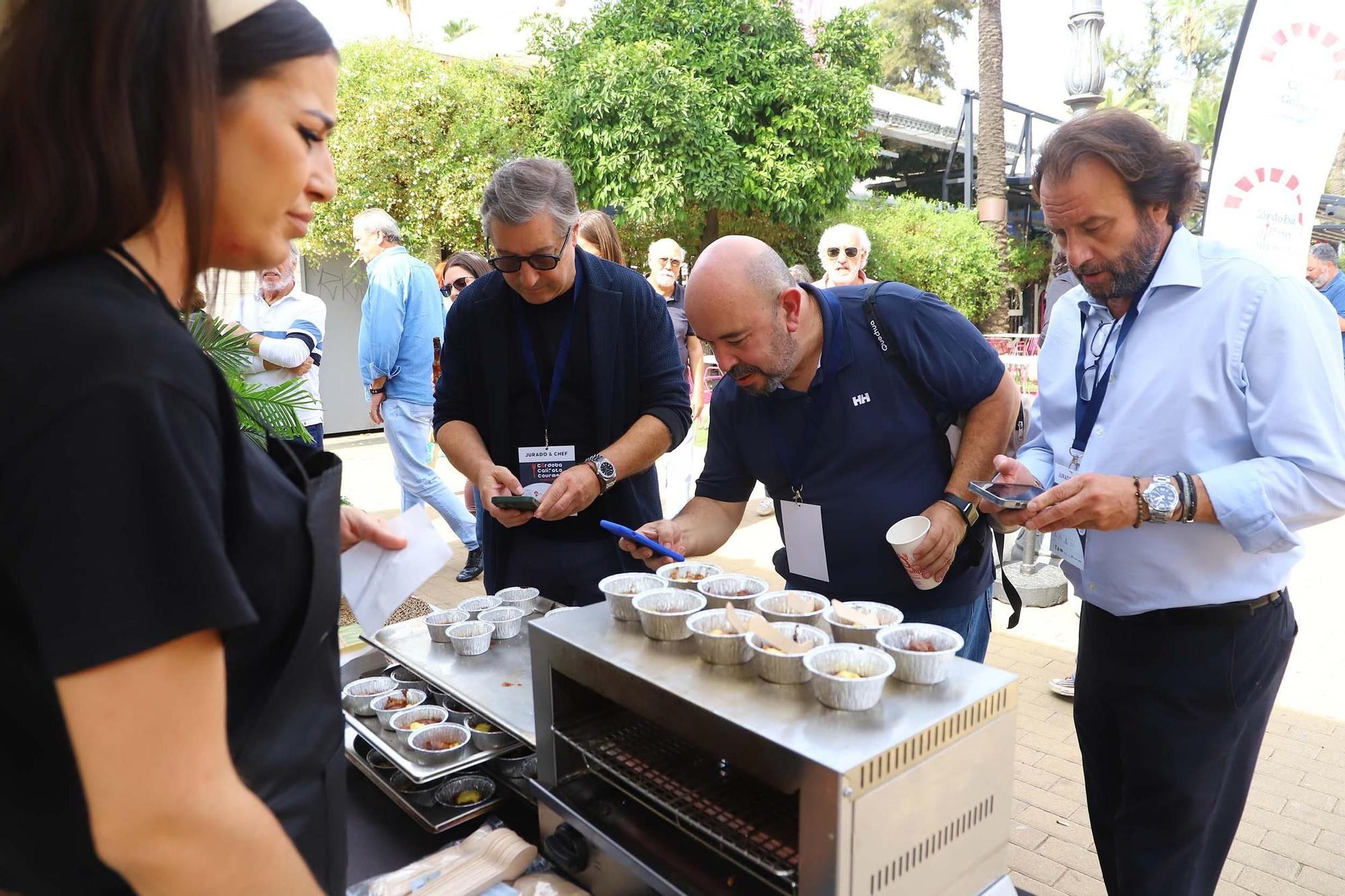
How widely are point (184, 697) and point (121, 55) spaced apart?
0.50 m

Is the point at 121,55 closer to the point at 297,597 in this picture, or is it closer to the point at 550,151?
the point at 297,597

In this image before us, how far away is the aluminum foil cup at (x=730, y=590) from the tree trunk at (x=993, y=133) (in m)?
15.1

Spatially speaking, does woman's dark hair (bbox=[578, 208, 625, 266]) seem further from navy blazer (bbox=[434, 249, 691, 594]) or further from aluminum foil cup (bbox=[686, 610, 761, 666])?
aluminum foil cup (bbox=[686, 610, 761, 666])

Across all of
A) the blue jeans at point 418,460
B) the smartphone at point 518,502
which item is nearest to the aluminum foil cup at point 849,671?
the smartphone at point 518,502

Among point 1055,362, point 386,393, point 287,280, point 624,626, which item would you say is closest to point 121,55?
point 624,626

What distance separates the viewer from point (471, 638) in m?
1.83

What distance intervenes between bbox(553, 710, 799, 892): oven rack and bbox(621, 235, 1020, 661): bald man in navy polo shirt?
67 cm

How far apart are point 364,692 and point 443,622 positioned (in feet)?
0.70

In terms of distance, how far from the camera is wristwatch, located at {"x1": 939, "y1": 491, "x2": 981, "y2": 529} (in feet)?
6.96

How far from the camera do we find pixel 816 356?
2.19 meters

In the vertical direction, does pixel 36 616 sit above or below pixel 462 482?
above

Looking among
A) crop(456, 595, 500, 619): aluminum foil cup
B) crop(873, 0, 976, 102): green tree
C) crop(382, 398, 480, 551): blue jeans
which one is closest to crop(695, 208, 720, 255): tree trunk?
crop(382, 398, 480, 551): blue jeans

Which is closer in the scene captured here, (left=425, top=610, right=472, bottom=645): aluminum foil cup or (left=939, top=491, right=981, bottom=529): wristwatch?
(left=425, top=610, right=472, bottom=645): aluminum foil cup

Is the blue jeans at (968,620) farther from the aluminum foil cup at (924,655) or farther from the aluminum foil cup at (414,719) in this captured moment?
the aluminum foil cup at (414,719)
